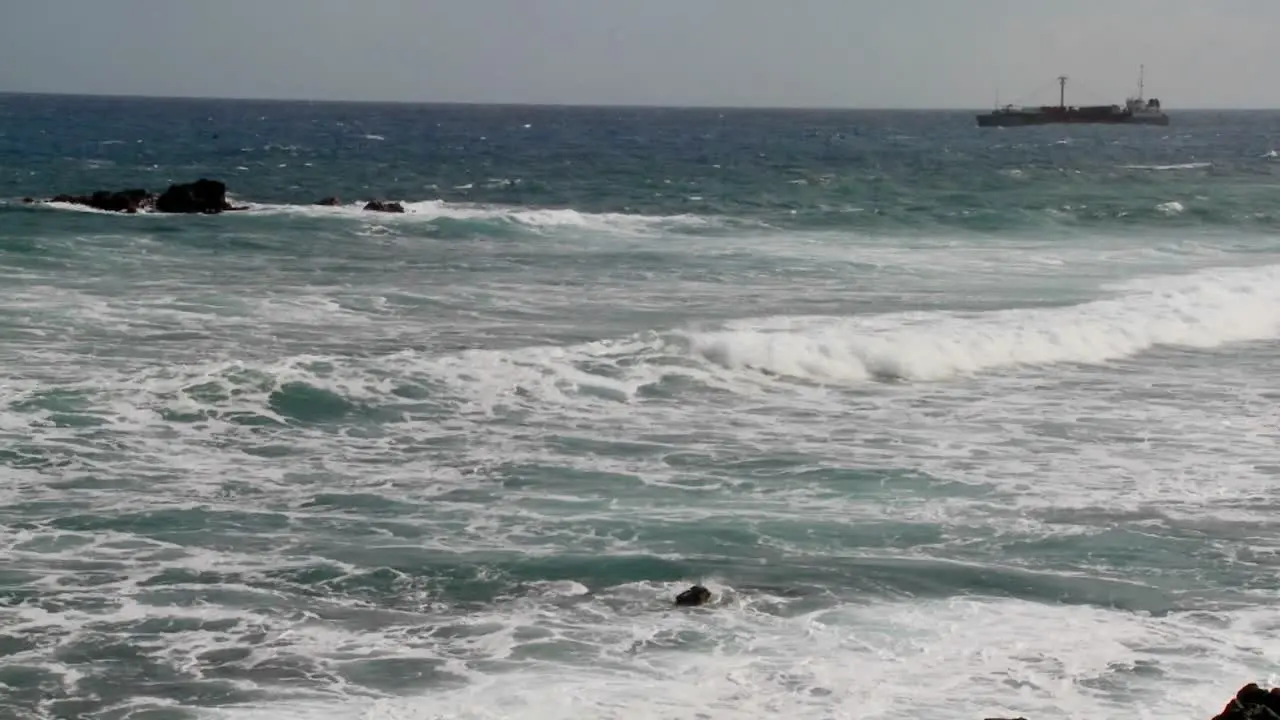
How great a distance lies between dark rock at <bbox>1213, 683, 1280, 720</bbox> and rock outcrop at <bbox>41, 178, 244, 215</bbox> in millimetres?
40756

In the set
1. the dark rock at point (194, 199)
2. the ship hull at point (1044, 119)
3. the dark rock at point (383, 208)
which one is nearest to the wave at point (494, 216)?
the dark rock at point (383, 208)

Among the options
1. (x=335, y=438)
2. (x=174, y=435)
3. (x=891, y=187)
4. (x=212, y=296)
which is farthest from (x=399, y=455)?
(x=891, y=187)

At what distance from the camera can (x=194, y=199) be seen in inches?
1857

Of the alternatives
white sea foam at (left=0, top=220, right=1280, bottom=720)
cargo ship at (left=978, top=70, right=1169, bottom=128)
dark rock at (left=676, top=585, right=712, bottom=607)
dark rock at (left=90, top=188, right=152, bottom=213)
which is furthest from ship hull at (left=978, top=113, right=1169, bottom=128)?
dark rock at (left=676, top=585, right=712, bottom=607)

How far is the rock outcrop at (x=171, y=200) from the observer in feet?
152

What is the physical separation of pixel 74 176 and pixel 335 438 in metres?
50.1

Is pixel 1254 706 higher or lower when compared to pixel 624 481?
higher

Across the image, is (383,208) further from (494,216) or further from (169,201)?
(169,201)

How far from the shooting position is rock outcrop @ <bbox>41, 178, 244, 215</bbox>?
4641 centimetres

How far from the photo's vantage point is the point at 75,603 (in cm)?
1355

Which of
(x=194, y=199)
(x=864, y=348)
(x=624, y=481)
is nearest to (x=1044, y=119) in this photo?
(x=194, y=199)

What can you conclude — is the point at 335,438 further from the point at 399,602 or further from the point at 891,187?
the point at 891,187

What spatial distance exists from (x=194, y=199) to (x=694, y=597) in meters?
36.7

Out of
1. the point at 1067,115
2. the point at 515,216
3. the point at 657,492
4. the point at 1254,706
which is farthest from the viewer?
the point at 1067,115
